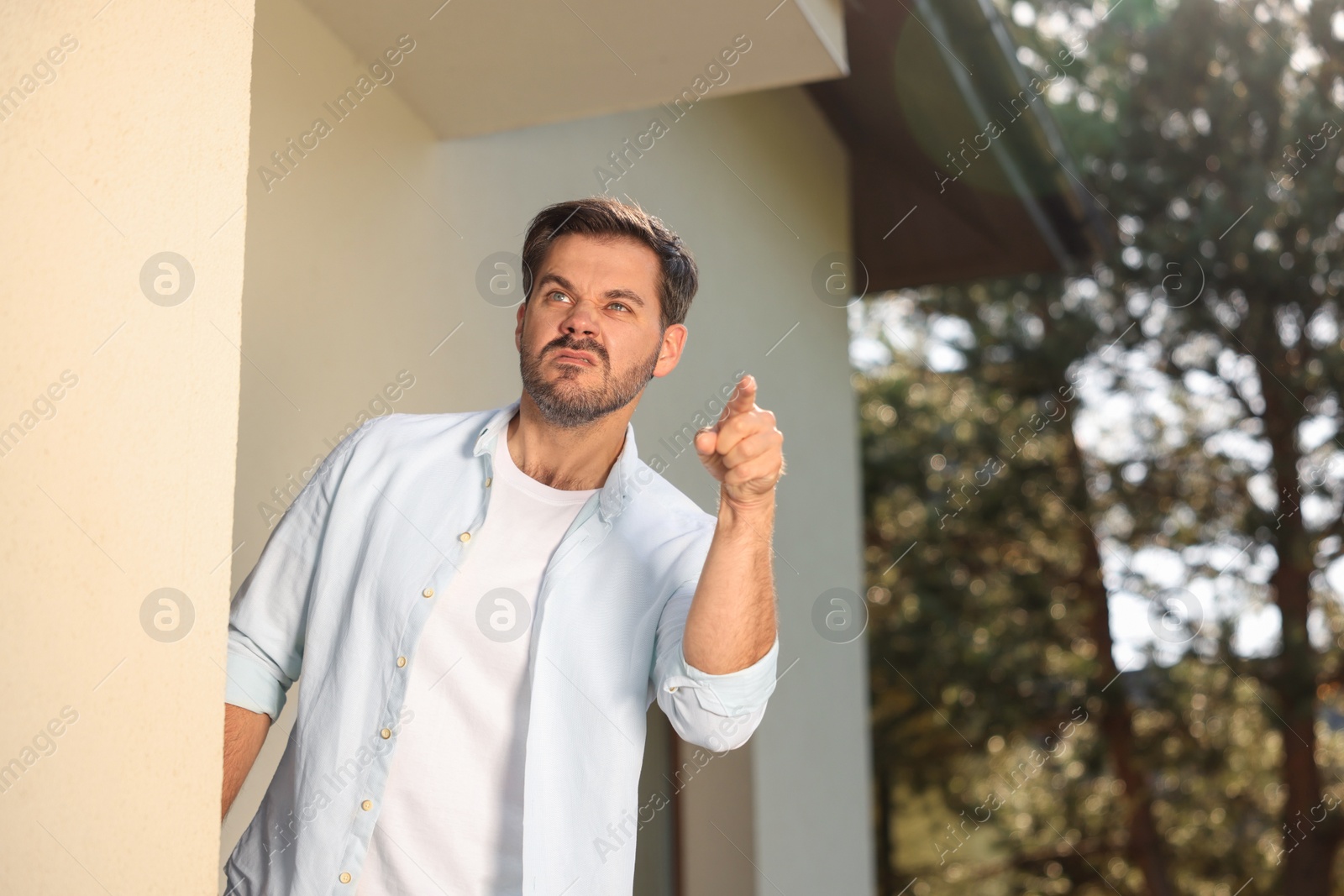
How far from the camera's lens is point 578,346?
2.17 m

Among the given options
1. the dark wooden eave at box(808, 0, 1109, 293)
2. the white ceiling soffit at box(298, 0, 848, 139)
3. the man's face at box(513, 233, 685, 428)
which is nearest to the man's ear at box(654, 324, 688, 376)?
the man's face at box(513, 233, 685, 428)

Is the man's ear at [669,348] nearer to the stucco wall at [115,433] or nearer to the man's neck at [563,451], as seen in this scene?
the man's neck at [563,451]

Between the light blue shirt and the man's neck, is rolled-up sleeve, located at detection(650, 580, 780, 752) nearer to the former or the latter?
the light blue shirt

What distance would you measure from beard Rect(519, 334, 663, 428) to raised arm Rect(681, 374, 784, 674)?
15.5 inches

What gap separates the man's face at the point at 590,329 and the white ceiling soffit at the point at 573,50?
78 centimetres

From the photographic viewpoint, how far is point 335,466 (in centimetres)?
209

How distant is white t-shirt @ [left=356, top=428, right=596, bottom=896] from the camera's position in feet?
6.23

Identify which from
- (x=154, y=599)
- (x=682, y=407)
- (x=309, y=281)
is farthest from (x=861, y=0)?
(x=154, y=599)

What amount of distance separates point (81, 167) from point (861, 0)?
4114 mm

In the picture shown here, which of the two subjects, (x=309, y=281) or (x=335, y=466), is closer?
(x=335, y=466)

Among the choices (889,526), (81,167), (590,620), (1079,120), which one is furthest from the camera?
(889,526)

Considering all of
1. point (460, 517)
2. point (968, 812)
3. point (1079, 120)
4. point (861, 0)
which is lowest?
point (968, 812)

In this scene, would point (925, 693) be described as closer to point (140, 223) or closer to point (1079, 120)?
point (1079, 120)

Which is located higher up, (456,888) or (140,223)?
(140,223)
